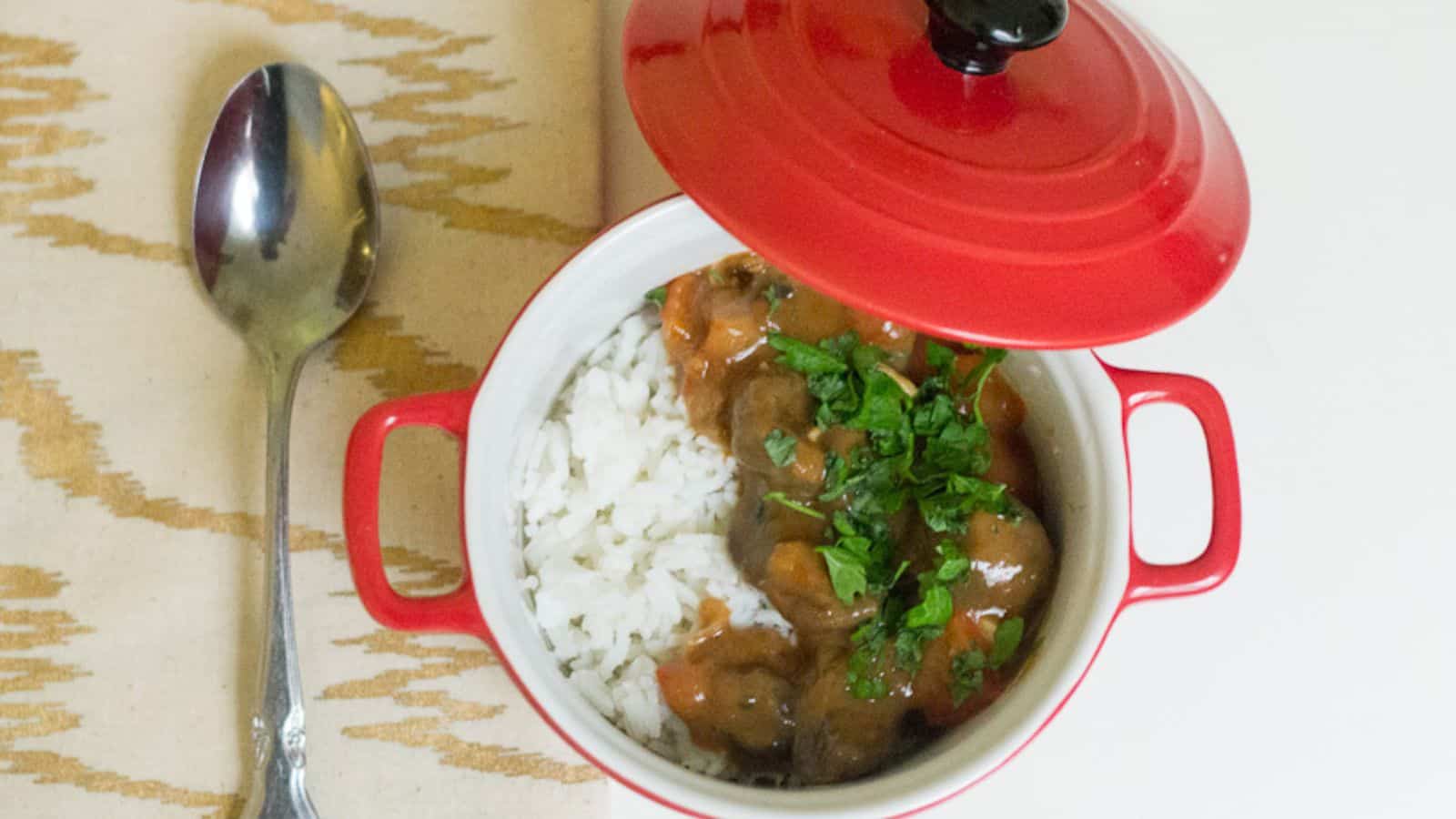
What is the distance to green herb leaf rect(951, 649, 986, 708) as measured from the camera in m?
0.85

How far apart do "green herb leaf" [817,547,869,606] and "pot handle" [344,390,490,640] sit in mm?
274

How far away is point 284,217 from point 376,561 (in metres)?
0.37

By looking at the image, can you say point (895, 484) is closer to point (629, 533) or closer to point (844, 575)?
point (844, 575)

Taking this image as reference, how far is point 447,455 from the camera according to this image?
37.0 inches

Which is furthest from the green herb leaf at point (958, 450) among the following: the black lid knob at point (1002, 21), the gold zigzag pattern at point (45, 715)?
the gold zigzag pattern at point (45, 715)

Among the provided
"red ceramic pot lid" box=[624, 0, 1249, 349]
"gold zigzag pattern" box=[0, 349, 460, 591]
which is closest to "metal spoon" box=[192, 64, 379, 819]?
"gold zigzag pattern" box=[0, 349, 460, 591]

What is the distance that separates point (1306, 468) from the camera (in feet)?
3.51

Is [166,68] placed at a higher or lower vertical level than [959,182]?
lower

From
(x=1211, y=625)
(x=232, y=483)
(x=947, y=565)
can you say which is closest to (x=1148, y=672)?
(x=1211, y=625)

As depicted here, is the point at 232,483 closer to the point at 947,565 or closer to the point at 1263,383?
the point at 947,565

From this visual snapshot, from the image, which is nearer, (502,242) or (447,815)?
(447,815)

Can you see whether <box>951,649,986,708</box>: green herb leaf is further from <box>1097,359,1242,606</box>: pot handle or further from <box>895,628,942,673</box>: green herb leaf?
<box>1097,359,1242,606</box>: pot handle

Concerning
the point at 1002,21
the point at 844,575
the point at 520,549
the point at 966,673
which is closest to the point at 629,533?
the point at 520,549

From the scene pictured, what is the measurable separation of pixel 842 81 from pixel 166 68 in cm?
71
